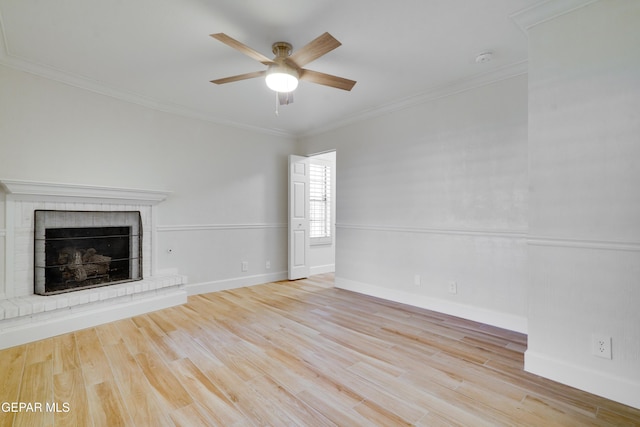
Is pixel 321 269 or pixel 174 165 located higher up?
pixel 174 165

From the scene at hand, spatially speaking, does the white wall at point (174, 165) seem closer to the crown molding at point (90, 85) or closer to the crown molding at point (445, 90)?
the crown molding at point (90, 85)

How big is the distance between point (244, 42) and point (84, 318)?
3071 mm

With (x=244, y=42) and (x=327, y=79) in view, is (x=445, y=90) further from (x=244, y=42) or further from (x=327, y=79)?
(x=244, y=42)

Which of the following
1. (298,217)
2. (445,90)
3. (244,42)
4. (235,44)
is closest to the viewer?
(235,44)

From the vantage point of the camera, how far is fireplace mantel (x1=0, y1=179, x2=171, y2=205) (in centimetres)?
277

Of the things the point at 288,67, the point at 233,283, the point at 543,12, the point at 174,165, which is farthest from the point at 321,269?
the point at 543,12

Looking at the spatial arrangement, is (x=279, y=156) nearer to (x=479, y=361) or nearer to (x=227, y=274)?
(x=227, y=274)

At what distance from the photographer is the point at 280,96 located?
9.41 ft

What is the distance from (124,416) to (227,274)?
2874 mm

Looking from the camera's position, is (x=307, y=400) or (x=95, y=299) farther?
(x=95, y=299)

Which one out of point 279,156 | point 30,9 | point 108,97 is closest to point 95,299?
point 108,97

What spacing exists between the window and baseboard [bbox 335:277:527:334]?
1598 mm

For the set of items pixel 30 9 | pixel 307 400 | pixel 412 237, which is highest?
pixel 30 9

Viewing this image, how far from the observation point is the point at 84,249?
333 centimetres
